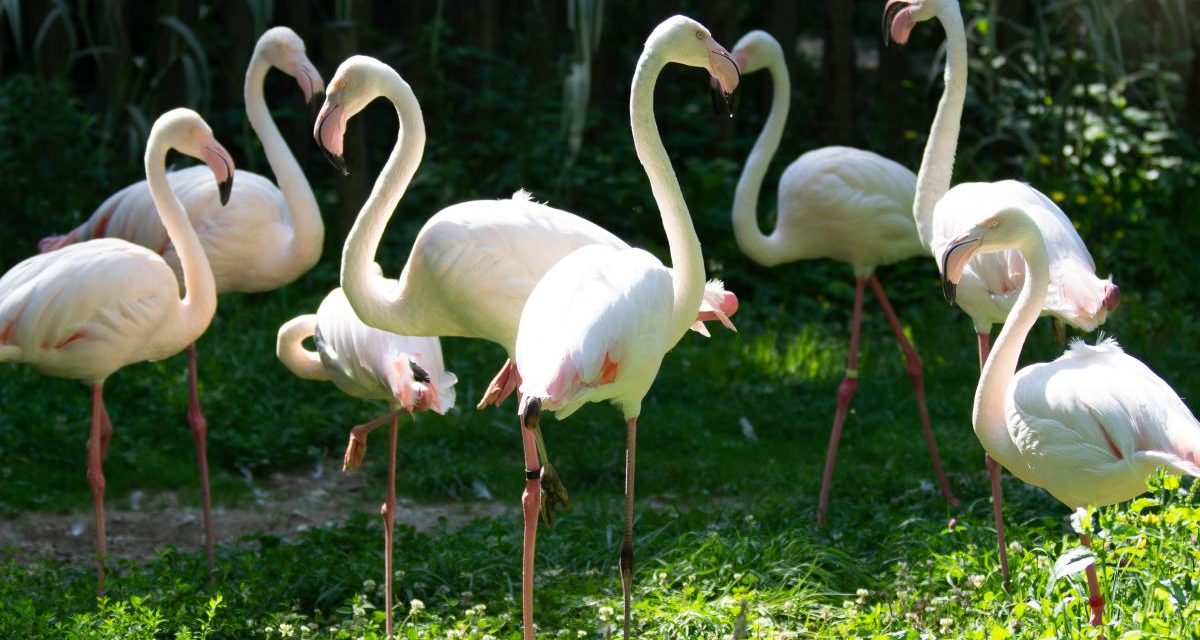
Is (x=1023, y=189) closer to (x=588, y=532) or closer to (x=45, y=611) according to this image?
(x=588, y=532)

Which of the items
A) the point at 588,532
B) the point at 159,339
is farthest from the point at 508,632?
the point at 159,339

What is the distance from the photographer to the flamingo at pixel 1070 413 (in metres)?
3.71

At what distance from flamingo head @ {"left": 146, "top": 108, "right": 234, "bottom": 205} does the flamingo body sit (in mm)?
3098

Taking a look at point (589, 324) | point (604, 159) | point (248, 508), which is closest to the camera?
point (589, 324)

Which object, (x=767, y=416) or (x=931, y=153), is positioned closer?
(x=931, y=153)

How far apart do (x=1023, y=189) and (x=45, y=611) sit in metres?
3.57

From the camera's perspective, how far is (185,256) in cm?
546

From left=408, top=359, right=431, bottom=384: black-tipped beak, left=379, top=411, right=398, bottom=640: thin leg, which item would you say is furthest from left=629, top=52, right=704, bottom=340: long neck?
left=379, top=411, right=398, bottom=640: thin leg

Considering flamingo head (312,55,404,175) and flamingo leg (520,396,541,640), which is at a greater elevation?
flamingo head (312,55,404,175)

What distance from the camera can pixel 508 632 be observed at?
4.50 m

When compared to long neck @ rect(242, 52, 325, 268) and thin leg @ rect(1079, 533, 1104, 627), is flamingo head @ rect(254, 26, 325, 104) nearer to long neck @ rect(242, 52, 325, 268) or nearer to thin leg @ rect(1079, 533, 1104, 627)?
long neck @ rect(242, 52, 325, 268)

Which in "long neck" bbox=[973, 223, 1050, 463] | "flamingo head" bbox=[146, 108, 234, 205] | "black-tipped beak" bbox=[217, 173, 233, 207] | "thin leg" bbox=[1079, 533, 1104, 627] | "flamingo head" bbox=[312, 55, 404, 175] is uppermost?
"flamingo head" bbox=[312, 55, 404, 175]

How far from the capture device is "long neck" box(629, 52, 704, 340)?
4.16 meters

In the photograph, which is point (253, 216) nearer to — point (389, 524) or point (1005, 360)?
point (389, 524)
